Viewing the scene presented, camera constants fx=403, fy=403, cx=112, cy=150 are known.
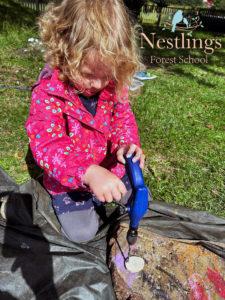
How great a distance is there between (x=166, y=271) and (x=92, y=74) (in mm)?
1034

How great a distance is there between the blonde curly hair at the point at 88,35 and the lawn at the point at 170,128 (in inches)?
46.0

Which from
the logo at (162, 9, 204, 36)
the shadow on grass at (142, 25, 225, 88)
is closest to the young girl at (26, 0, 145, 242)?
the shadow on grass at (142, 25, 225, 88)

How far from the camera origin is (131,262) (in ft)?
6.67

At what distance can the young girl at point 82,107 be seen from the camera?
173cm

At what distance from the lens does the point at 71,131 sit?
7.02 ft

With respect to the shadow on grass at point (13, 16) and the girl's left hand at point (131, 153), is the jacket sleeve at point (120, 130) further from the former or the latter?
the shadow on grass at point (13, 16)

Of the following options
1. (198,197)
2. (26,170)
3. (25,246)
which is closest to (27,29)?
(26,170)

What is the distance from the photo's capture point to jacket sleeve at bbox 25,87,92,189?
5.68 ft

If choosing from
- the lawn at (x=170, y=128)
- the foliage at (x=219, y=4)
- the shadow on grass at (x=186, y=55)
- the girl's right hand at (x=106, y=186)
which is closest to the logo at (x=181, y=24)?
the shadow on grass at (x=186, y=55)

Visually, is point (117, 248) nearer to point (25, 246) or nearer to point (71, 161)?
point (25, 246)

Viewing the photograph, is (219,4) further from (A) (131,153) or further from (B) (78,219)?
(A) (131,153)

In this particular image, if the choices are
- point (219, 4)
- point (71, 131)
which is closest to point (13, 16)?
point (71, 131)

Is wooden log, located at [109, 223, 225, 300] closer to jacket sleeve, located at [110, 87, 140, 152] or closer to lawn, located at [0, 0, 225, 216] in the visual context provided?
jacket sleeve, located at [110, 87, 140, 152]

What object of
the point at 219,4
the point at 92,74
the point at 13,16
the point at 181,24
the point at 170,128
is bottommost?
the point at 219,4
